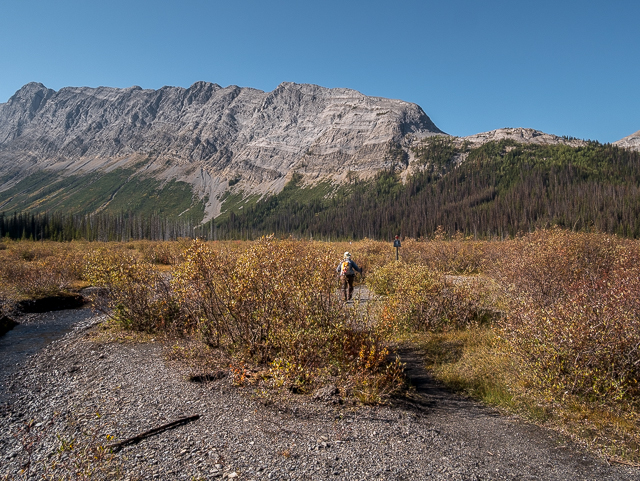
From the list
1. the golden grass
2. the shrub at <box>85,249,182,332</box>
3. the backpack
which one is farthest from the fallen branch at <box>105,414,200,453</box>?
the backpack

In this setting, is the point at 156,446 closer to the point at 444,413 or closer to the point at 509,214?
the point at 444,413

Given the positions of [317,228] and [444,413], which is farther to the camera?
[317,228]

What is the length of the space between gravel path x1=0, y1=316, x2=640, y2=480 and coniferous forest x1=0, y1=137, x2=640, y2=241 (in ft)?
268

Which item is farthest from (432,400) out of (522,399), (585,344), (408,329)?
(408,329)

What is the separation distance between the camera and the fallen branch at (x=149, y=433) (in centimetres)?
693

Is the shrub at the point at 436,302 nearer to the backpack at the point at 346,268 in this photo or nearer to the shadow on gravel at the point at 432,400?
the backpack at the point at 346,268

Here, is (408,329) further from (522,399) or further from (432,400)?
(522,399)

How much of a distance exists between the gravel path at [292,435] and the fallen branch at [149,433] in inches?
6.2

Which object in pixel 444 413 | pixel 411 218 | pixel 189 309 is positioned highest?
pixel 411 218

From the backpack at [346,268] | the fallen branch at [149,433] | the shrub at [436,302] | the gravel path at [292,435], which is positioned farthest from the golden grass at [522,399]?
the fallen branch at [149,433]

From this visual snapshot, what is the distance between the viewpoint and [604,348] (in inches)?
293

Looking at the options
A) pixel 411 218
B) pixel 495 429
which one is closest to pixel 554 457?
pixel 495 429

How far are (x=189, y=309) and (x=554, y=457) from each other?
11034 millimetres

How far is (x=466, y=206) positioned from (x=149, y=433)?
474 feet
